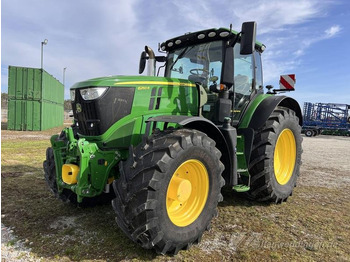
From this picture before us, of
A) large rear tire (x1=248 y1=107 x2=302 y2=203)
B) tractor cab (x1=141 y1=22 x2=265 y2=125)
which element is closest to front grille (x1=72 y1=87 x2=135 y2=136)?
tractor cab (x1=141 y1=22 x2=265 y2=125)

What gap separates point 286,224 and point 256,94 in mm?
2168

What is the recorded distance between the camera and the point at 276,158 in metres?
4.74

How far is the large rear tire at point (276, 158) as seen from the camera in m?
4.03

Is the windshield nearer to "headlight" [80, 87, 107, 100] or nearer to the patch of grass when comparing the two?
"headlight" [80, 87, 107, 100]

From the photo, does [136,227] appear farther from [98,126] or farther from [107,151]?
[98,126]

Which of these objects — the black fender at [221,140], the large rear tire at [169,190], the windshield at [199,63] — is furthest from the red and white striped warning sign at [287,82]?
the large rear tire at [169,190]

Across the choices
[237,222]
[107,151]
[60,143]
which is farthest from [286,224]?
[60,143]

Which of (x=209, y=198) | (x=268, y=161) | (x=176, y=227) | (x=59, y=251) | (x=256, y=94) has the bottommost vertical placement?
(x=59, y=251)

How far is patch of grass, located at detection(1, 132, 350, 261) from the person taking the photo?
2805 mm

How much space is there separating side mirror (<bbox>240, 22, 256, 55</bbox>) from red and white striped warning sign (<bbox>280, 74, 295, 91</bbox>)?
11.2ft

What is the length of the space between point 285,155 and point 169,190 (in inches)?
112

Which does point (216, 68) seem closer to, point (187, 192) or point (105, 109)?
point (105, 109)

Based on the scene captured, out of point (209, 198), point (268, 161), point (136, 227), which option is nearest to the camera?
point (136, 227)

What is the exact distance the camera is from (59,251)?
2807 millimetres
